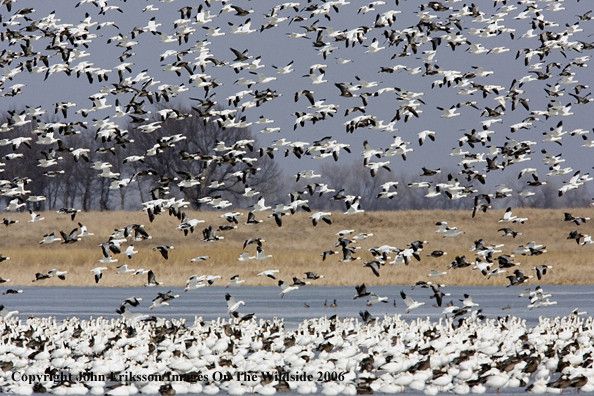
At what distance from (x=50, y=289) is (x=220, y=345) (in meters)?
20.4

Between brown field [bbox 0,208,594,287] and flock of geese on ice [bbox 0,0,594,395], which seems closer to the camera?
flock of geese on ice [bbox 0,0,594,395]

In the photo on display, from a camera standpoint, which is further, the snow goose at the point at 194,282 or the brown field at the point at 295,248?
the brown field at the point at 295,248

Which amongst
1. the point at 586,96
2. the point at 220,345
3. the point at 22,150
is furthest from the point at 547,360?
the point at 22,150

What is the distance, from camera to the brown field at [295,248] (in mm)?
31688

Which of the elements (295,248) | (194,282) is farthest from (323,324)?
(295,248)

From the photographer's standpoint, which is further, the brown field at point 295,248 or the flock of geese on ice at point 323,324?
the brown field at point 295,248

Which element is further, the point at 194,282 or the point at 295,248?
the point at 295,248

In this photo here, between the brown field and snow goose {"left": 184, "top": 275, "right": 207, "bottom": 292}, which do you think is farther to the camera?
the brown field

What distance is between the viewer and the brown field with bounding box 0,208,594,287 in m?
31.7

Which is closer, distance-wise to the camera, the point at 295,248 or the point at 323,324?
the point at 323,324

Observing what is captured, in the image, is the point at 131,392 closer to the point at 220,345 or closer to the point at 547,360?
the point at 220,345

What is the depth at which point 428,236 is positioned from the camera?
45.1 meters

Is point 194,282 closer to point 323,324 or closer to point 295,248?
point 323,324

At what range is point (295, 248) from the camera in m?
44.4
